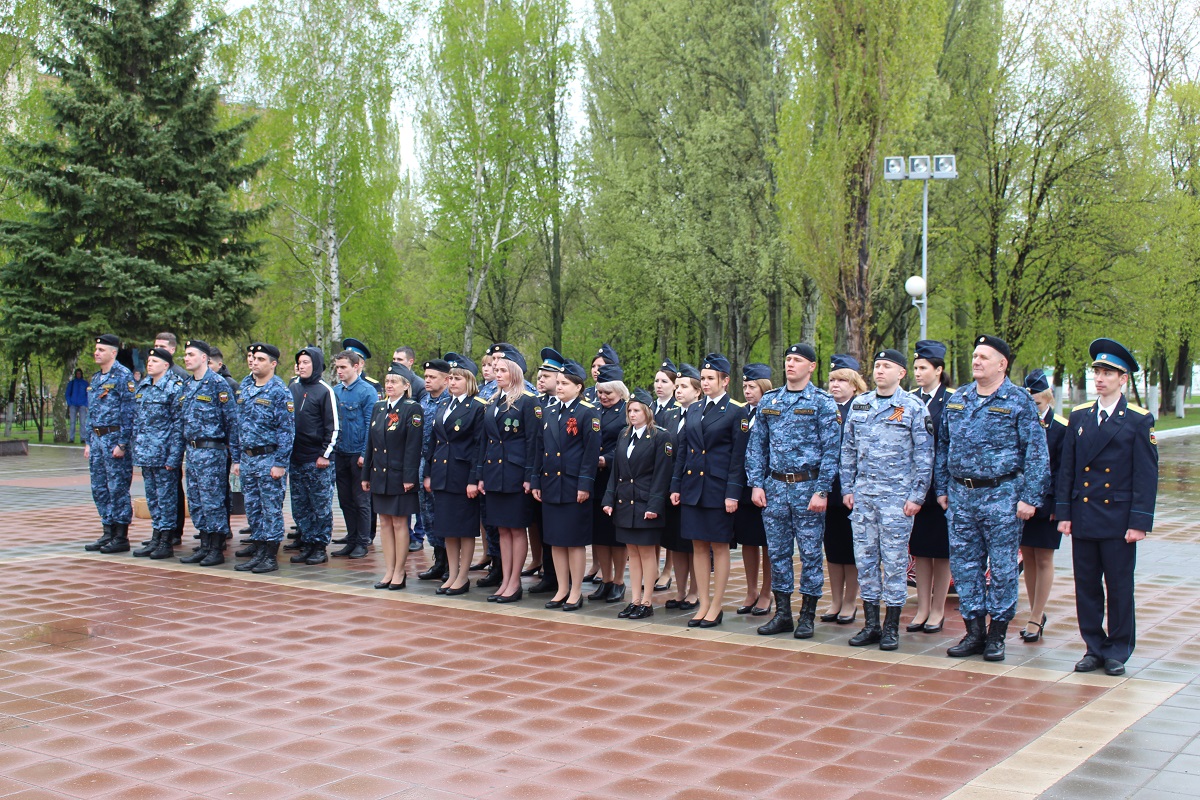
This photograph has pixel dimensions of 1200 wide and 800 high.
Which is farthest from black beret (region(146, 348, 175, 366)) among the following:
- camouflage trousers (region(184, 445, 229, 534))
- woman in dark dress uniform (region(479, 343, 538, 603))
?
woman in dark dress uniform (region(479, 343, 538, 603))

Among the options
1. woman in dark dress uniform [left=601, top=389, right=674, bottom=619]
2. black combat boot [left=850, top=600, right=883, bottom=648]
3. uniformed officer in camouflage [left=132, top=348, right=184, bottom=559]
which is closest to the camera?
black combat boot [left=850, top=600, right=883, bottom=648]

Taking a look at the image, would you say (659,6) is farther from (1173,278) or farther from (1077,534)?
(1077,534)

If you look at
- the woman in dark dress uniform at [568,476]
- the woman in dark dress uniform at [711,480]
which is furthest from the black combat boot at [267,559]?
the woman in dark dress uniform at [711,480]

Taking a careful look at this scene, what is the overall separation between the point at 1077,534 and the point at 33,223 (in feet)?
75.4

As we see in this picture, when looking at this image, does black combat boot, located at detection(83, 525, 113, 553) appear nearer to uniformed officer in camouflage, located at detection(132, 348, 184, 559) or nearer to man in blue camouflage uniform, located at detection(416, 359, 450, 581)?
uniformed officer in camouflage, located at detection(132, 348, 184, 559)

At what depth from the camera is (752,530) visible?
7.89 m

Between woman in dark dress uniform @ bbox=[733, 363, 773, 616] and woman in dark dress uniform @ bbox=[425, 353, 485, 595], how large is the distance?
Answer: 7.22 feet

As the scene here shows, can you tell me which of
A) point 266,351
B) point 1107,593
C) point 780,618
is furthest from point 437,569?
point 1107,593

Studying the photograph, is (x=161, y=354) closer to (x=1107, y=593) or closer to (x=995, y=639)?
(x=995, y=639)

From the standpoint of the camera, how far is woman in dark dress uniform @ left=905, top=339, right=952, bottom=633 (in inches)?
292

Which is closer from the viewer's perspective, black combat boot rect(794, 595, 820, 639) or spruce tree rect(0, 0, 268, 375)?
black combat boot rect(794, 595, 820, 639)

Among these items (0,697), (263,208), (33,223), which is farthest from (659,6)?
(0,697)

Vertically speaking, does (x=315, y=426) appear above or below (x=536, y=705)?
above

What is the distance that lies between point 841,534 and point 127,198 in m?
19.5
